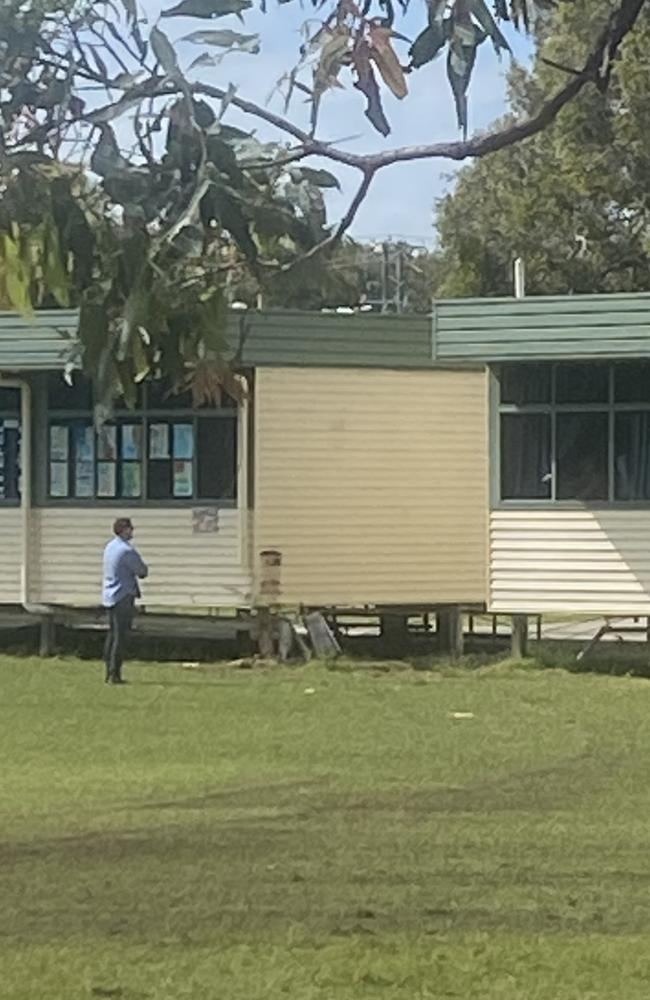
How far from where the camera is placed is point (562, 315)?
22.4m

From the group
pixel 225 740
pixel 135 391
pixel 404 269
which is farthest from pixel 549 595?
pixel 404 269

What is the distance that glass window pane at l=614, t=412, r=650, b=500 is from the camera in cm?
2284

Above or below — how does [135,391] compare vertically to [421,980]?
above

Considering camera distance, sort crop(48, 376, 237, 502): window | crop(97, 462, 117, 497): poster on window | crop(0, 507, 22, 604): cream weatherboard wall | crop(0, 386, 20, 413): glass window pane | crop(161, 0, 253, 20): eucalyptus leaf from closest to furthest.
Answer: crop(161, 0, 253, 20): eucalyptus leaf → crop(48, 376, 237, 502): window → crop(97, 462, 117, 497): poster on window → crop(0, 507, 22, 604): cream weatherboard wall → crop(0, 386, 20, 413): glass window pane

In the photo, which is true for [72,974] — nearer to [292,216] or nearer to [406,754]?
[292,216]

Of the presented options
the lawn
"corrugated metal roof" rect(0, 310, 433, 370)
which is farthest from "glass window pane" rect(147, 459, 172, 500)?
the lawn

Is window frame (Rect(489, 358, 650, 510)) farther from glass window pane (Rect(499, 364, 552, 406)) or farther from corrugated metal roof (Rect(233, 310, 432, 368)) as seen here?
corrugated metal roof (Rect(233, 310, 432, 368))

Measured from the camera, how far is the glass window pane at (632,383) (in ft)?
75.1

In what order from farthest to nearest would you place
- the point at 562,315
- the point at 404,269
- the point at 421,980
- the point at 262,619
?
the point at 404,269, the point at 262,619, the point at 562,315, the point at 421,980

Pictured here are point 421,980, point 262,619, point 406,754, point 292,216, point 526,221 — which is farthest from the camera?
point 526,221

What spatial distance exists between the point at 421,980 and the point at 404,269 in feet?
166

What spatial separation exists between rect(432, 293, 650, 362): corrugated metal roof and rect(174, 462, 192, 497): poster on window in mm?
3070

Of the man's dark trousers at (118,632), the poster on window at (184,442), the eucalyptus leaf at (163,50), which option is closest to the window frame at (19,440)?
the poster on window at (184,442)

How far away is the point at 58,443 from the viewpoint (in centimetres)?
2555
